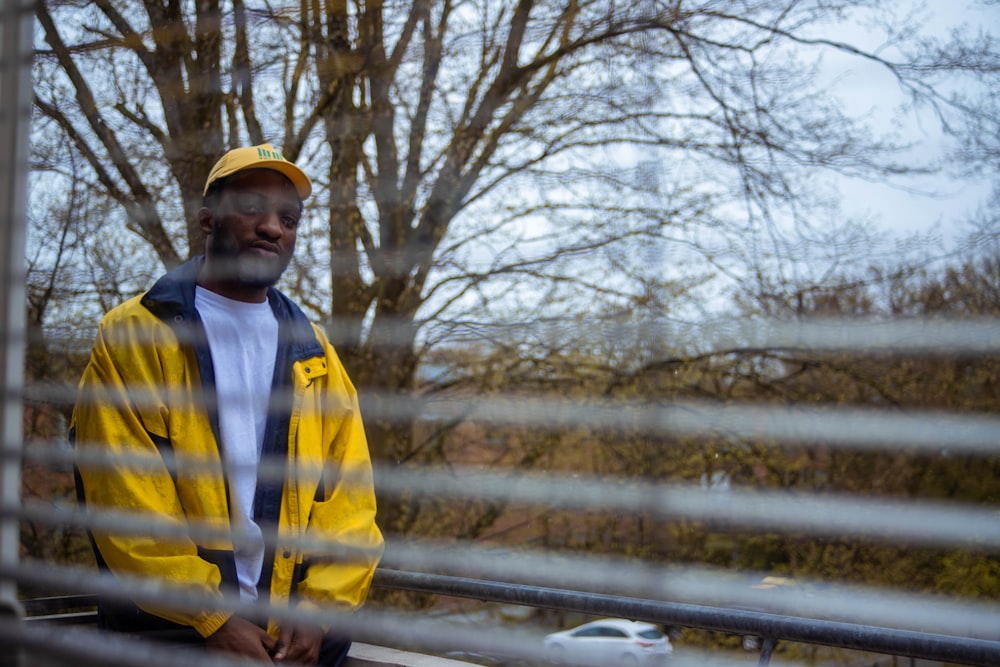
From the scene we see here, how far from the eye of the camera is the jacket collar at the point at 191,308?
192 cm

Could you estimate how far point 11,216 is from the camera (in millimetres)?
1744

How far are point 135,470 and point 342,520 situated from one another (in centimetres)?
44

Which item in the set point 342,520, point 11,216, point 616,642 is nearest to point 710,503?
point 616,642

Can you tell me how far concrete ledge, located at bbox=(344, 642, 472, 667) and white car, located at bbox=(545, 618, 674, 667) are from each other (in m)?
0.26

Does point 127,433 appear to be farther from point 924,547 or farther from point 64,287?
point 64,287

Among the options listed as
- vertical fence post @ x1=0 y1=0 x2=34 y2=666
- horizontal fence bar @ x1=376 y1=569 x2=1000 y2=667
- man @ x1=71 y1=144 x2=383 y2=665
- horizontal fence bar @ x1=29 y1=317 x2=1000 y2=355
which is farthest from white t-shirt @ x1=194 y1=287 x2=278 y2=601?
horizontal fence bar @ x1=376 y1=569 x2=1000 y2=667

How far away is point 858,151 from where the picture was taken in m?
2.38

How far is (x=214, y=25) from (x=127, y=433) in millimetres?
2114

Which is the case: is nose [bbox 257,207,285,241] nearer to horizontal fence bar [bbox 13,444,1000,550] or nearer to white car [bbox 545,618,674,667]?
horizontal fence bar [bbox 13,444,1000,550]

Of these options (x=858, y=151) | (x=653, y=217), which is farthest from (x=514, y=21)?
(x=858, y=151)

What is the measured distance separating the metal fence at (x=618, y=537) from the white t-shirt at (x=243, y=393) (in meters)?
0.06

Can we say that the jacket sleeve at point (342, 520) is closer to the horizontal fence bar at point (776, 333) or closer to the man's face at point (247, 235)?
the man's face at point (247, 235)

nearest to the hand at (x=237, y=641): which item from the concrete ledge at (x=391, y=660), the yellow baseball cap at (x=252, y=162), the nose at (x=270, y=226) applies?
the concrete ledge at (x=391, y=660)

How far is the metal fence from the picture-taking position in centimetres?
146
